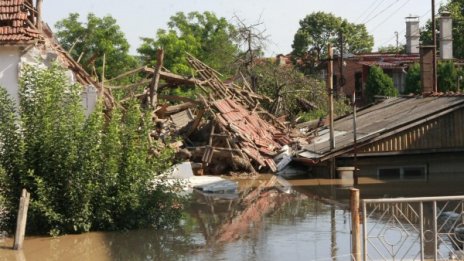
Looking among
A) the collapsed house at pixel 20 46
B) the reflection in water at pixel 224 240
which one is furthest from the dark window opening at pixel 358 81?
the reflection in water at pixel 224 240

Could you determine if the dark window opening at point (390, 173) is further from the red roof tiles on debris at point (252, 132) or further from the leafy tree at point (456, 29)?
the leafy tree at point (456, 29)

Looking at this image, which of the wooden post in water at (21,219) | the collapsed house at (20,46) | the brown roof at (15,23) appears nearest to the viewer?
the wooden post in water at (21,219)

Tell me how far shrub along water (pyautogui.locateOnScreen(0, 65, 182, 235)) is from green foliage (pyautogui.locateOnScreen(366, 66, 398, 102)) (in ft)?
120

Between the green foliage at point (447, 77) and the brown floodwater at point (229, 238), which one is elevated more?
the green foliage at point (447, 77)

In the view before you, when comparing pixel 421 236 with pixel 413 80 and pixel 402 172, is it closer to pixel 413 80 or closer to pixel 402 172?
pixel 402 172

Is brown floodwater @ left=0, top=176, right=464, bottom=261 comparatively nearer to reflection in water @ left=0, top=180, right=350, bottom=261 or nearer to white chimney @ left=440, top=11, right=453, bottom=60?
reflection in water @ left=0, top=180, right=350, bottom=261

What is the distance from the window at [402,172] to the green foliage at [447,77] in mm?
18739

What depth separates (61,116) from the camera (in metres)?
15.5

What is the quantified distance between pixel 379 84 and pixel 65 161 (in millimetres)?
38059

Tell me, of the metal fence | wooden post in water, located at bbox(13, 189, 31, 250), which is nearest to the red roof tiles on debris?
the metal fence

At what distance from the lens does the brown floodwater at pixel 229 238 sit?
547 inches

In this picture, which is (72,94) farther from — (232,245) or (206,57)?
(206,57)

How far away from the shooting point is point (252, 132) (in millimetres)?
30641

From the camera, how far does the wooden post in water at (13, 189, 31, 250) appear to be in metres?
14.1
